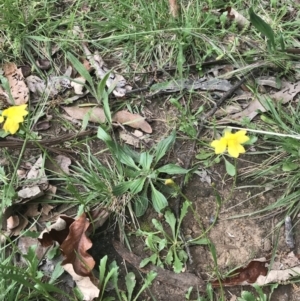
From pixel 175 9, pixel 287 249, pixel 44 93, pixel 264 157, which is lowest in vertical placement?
pixel 287 249

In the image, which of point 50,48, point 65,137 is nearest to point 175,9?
point 50,48

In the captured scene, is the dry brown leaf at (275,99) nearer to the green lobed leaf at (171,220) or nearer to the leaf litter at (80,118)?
the leaf litter at (80,118)

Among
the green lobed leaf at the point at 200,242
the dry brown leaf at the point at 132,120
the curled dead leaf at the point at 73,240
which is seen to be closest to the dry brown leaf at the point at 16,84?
the dry brown leaf at the point at 132,120

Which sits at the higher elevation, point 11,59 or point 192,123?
point 11,59

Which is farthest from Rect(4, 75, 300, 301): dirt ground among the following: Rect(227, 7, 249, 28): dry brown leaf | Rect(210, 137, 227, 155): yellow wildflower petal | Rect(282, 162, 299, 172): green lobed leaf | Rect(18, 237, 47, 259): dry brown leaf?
Rect(227, 7, 249, 28): dry brown leaf

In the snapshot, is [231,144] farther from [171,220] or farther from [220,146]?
[171,220]

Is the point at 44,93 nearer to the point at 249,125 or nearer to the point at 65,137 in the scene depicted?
the point at 65,137
